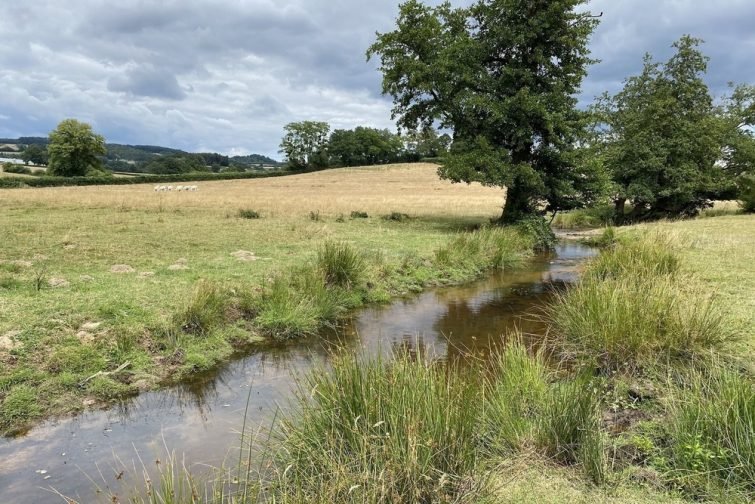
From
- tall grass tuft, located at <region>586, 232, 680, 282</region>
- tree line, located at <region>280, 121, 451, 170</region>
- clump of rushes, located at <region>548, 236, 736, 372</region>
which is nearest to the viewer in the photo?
clump of rushes, located at <region>548, 236, 736, 372</region>

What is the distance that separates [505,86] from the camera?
2289 centimetres

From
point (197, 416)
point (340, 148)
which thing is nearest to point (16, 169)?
point (340, 148)

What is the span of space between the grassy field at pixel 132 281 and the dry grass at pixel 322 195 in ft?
18.6

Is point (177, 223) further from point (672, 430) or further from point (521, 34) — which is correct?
point (672, 430)

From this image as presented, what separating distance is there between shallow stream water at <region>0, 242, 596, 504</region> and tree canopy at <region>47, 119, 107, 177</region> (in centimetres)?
9312

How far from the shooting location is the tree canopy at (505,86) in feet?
71.5

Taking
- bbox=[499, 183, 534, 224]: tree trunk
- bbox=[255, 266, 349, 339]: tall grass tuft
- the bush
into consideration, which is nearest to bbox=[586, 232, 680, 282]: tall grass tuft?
A: bbox=[255, 266, 349, 339]: tall grass tuft

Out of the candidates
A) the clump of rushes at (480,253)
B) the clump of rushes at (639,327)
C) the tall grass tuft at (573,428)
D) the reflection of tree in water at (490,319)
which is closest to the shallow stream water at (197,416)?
the reflection of tree in water at (490,319)

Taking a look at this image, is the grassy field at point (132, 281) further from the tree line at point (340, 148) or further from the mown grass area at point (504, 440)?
the tree line at point (340, 148)

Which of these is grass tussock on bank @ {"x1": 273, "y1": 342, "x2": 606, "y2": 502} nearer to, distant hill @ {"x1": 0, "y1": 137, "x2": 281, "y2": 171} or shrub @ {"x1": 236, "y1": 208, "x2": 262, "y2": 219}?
shrub @ {"x1": 236, "y1": 208, "x2": 262, "y2": 219}

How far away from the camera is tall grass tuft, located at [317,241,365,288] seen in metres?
11.9

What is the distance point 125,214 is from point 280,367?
20.5 metres

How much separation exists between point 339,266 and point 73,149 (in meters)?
92.3

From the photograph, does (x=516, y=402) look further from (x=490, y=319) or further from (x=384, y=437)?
(x=490, y=319)
